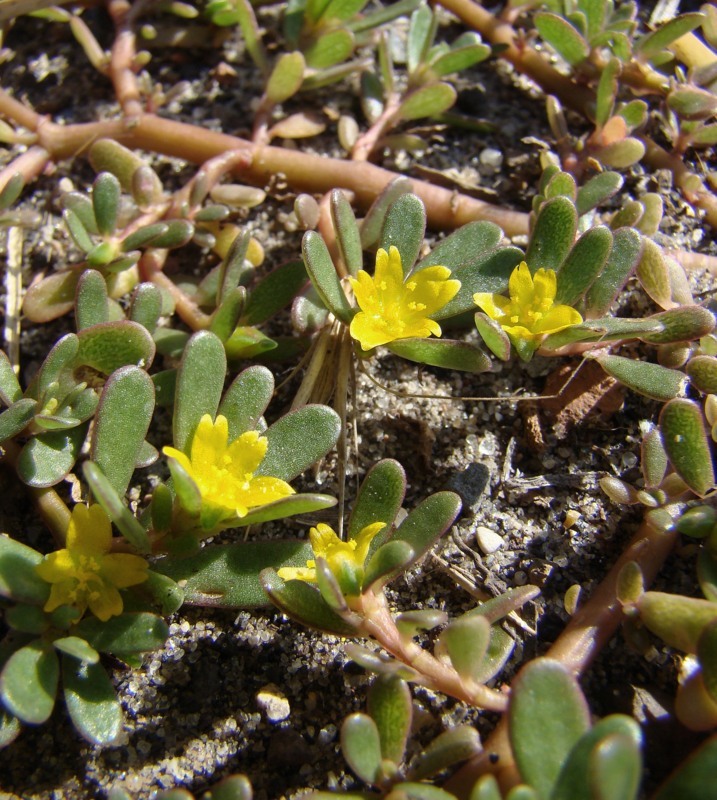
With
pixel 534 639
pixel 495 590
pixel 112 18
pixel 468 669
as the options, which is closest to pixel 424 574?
pixel 495 590

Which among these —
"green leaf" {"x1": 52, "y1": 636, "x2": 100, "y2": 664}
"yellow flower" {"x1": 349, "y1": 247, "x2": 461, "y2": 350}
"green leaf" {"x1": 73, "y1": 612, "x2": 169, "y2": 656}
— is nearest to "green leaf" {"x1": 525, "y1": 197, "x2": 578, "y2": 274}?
"yellow flower" {"x1": 349, "y1": 247, "x2": 461, "y2": 350}

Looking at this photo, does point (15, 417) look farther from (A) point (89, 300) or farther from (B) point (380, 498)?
(B) point (380, 498)

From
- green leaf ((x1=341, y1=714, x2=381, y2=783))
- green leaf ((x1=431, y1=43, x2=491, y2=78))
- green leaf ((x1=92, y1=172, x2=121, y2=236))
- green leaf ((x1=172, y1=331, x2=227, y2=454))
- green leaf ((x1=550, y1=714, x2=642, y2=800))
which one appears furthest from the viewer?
green leaf ((x1=431, y1=43, x2=491, y2=78))

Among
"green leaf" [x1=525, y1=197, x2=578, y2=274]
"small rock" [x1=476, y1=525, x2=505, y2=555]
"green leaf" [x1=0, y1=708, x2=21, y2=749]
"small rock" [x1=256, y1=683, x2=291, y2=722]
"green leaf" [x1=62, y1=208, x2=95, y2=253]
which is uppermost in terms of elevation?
"green leaf" [x1=525, y1=197, x2=578, y2=274]

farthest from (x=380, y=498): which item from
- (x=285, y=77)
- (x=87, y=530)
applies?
(x=285, y=77)

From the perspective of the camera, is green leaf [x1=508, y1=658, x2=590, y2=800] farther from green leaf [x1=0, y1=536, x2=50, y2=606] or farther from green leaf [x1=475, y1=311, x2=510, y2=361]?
green leaf [x1=0, y1=536, x2=50, y2=606]

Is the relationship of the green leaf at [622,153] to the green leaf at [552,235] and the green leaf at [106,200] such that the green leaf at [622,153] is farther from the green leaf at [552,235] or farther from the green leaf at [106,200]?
the green leaf at [106,200]

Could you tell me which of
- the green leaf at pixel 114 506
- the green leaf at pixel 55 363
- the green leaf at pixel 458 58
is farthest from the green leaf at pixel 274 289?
the green leaf at pixel 458 58
